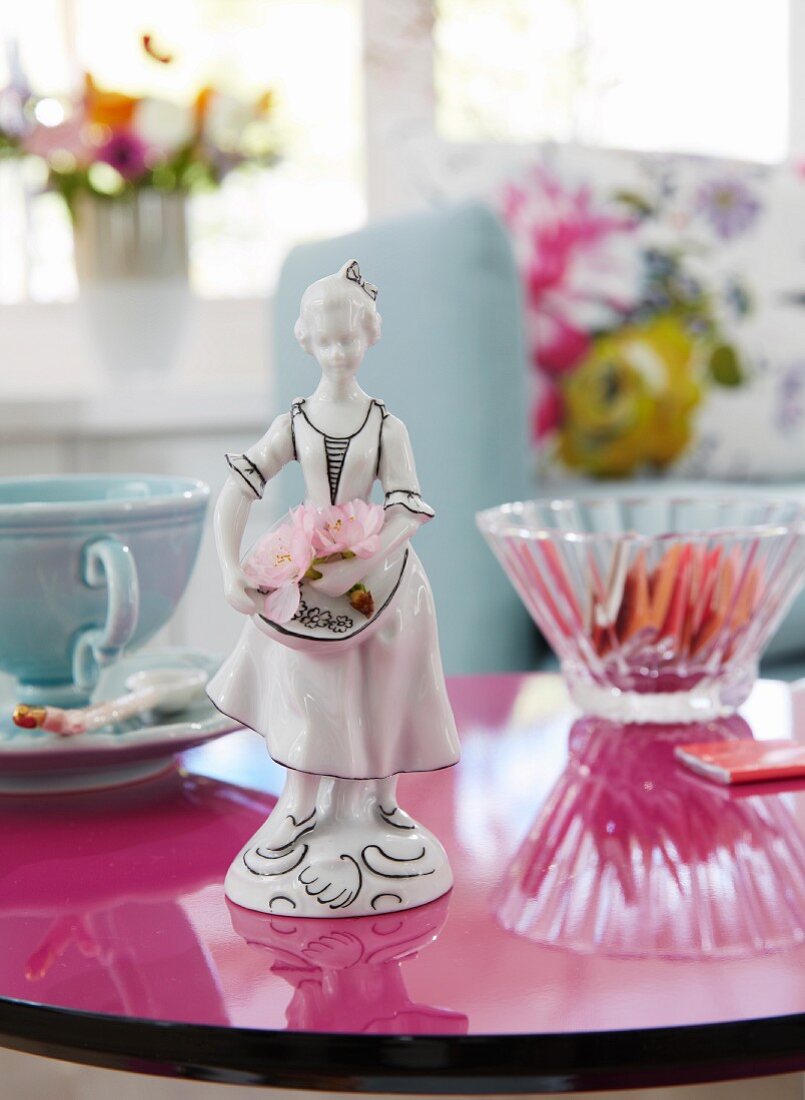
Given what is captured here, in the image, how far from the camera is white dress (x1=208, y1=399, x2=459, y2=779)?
0.49 meters

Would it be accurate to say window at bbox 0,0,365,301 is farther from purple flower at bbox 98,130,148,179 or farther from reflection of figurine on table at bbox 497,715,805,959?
reflection of figurine on table at bbox 497,715,805,959

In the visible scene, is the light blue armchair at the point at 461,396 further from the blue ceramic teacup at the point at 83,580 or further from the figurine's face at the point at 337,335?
the figurine's face at the point at 337,335

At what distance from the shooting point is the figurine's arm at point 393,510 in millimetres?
471

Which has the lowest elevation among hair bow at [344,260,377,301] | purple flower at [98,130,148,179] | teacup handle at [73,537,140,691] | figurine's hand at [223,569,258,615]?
teacup handle at [73,537,140,691]

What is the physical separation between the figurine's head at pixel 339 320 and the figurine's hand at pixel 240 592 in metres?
0.08

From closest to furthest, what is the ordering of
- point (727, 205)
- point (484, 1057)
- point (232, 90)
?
point (484, 1057), point (727, 205), point (232, 90)

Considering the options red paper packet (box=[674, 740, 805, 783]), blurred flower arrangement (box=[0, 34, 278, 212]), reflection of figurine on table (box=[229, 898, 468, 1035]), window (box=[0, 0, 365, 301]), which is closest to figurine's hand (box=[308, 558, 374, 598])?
reflection of figurine on table (box=[229, 898, 468, 1035])

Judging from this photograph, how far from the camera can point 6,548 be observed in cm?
64

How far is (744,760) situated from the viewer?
66 cm

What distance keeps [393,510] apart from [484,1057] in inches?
7.3

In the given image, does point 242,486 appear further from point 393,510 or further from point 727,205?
point 727,205

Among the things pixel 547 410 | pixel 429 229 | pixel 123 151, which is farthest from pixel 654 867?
pixel 123 151

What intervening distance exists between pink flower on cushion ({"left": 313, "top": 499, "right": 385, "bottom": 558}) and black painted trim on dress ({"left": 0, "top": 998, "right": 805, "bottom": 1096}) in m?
0.15

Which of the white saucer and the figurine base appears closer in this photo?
the figurine base
